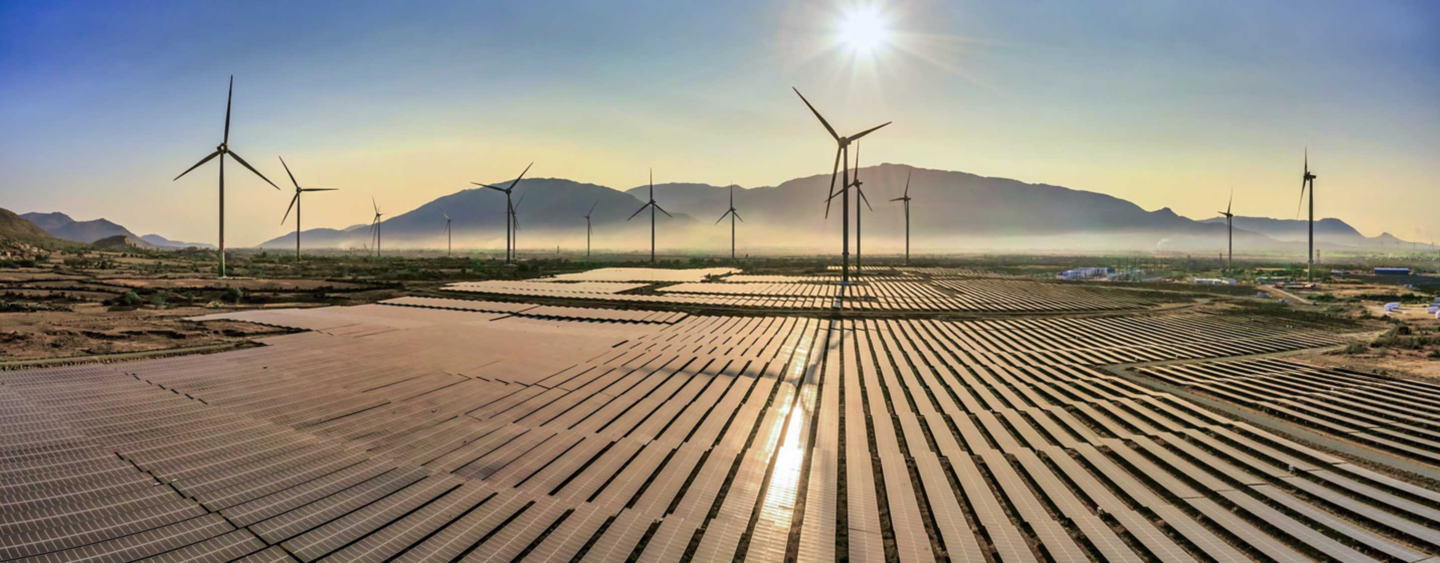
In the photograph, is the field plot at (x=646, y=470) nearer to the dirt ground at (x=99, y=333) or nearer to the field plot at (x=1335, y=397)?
the field plot at (x=1335, y=397)

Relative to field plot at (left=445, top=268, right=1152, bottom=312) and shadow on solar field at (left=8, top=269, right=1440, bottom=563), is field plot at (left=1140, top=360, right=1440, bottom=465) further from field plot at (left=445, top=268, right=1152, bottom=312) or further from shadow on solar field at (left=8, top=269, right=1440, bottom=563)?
field plot at (left=445, top=268, right=1152, bottom=312)

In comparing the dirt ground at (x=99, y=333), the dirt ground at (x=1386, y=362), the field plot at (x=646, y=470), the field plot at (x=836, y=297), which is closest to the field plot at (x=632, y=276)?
the field plot at (x=836, y=297)

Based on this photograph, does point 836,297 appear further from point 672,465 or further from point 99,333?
point 99,333

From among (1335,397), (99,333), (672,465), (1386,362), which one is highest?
(99,333)

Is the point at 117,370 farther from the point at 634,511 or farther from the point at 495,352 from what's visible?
the point at 634,511

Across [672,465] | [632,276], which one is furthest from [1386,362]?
[632,276]
